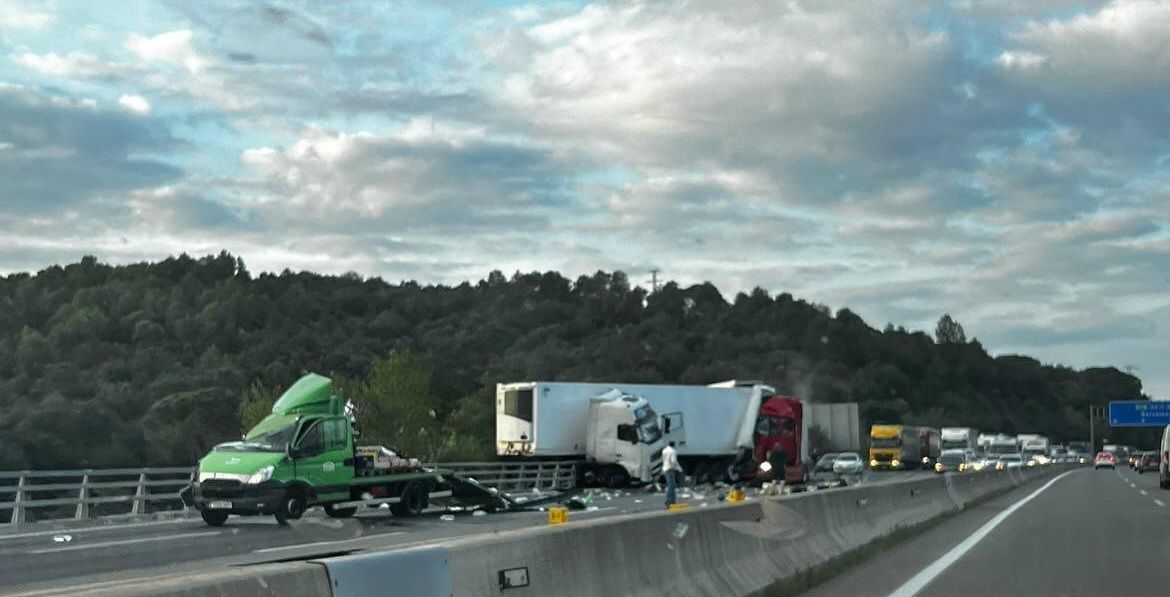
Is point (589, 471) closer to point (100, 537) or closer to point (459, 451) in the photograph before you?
point (100, 537)

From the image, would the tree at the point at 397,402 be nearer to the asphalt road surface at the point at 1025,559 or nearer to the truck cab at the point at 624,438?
the truck cab at the point at 624,438

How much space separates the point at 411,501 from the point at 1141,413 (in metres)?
100

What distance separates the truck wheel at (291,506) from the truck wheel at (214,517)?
1035 mm

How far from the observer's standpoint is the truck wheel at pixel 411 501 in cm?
3112

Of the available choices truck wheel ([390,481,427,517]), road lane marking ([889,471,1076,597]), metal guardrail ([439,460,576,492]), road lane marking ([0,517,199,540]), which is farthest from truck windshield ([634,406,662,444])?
road lane marking ([889,471,1076,597])

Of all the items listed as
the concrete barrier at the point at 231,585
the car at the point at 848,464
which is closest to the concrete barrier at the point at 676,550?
the concrete barrier at the point at 231,585

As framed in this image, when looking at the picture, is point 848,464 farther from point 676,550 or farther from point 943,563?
point 676,550

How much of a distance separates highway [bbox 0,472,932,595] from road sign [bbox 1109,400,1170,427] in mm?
93775

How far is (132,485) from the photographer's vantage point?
101ft

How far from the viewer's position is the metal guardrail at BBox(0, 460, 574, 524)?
2981 centimetres

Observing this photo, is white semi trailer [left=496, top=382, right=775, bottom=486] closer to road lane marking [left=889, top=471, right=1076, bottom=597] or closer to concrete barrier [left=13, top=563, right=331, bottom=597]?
road lane marking [left=889, top=471, right=1076, bottom=597]

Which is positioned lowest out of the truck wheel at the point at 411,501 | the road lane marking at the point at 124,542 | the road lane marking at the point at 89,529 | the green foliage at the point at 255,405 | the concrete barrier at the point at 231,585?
the road lane marking at the point at 89,529

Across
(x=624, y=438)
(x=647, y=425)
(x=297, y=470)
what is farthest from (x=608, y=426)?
(x=297, y=470)

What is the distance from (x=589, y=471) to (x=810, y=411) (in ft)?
52.9
